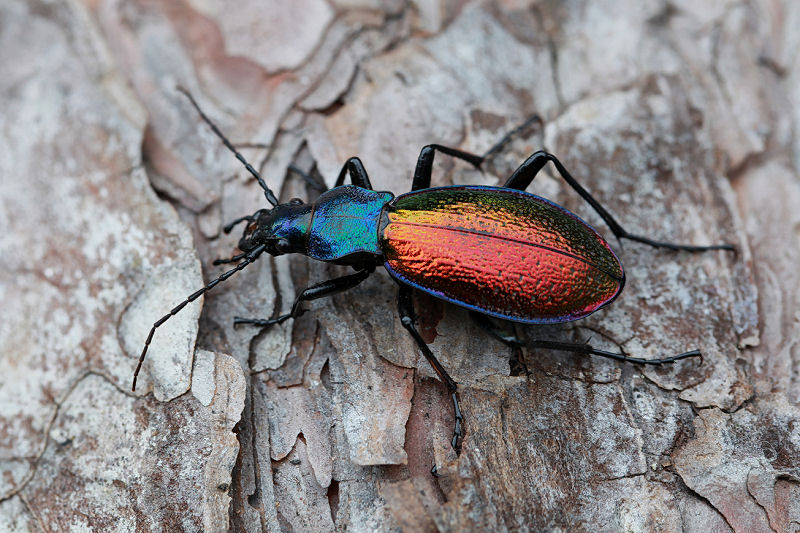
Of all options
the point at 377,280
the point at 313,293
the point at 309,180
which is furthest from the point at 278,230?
the point at 377,280

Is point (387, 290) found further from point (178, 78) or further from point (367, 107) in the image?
point (178, 78)

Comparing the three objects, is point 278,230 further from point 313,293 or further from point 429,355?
point 429,355

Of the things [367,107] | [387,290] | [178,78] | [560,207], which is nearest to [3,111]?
[178,78]

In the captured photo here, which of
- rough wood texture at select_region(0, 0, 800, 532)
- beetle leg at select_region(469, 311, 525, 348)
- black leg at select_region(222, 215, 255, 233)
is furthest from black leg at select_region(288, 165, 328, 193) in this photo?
beetle leg at select_region(469, 311, 525, 348)

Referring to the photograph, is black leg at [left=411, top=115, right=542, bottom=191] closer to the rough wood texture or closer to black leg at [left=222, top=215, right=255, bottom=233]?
the rough wood texture

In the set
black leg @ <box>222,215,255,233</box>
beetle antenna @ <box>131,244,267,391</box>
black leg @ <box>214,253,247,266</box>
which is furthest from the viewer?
black leg @ <box>222,215,255,233</box>

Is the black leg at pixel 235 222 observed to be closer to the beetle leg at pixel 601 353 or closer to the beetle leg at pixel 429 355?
the beetle leg at pixel 429 355

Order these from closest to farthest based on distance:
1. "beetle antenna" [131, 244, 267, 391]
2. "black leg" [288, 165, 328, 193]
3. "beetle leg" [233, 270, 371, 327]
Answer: "beetle antenna" [131, 244, 267, 391] < "beetle leg" [233, 270, 371, 327] < "black leg" [288, 165, 328, 193]
